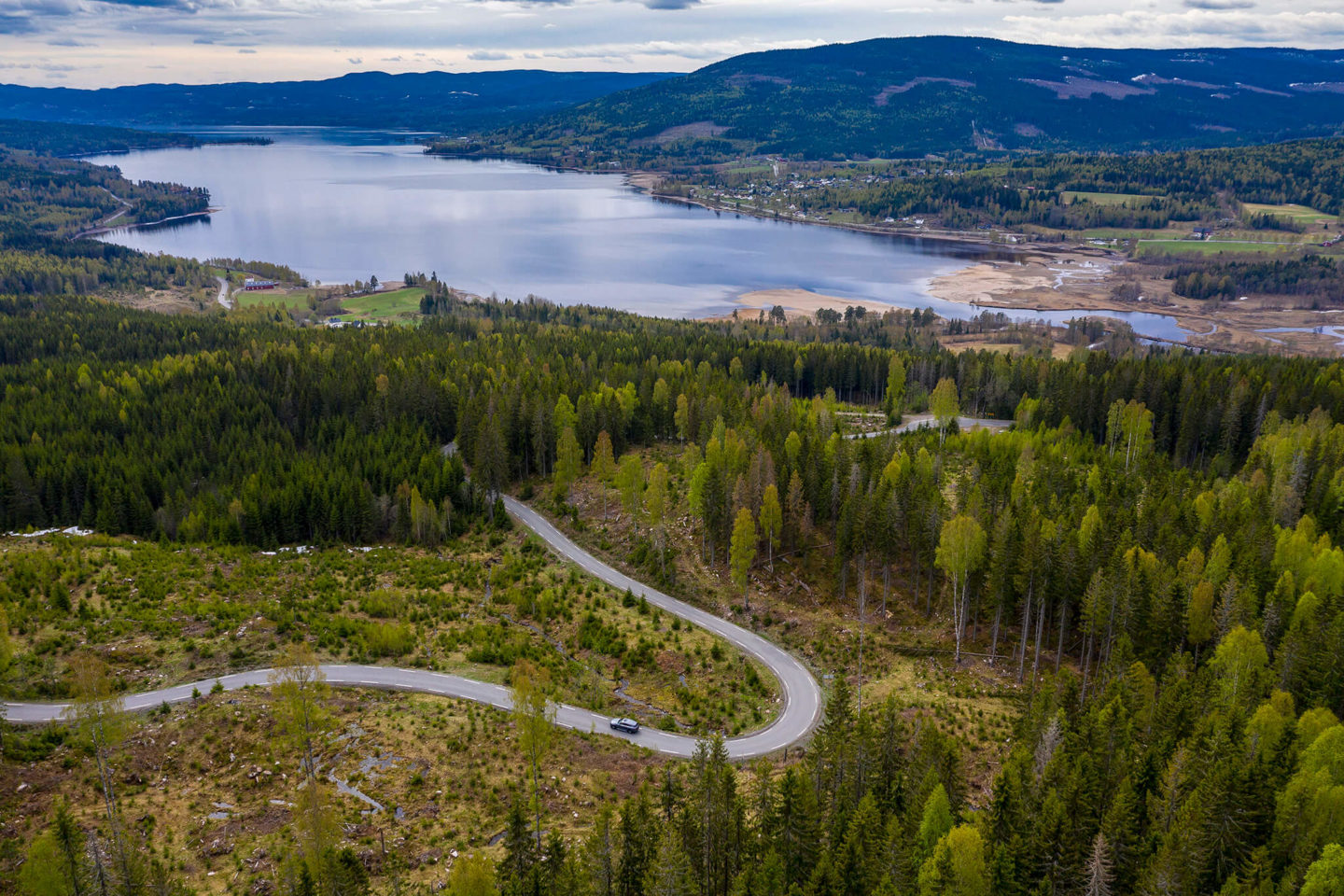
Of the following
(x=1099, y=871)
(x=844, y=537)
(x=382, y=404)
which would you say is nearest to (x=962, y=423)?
(x=844, y=537)

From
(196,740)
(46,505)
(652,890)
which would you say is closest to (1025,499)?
(652,890)

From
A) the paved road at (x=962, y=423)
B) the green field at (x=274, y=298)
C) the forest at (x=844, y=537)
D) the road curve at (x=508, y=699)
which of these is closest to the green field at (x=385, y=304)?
the green field at (x=274, y=298)

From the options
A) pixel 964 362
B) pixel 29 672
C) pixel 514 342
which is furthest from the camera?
pixel 514 342

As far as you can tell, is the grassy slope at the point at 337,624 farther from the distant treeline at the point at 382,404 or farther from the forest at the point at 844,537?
the distant treeline at the point at 382,404

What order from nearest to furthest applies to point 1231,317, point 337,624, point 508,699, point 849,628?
point 508,699 < point 337,624 < point 849,628 < point 1231,317

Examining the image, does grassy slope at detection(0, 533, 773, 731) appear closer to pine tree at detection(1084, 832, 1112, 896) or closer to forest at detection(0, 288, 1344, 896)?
forest at detection(0, 288, 1344, 896)

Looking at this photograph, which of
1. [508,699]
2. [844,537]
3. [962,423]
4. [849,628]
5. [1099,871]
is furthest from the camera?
[962,423]

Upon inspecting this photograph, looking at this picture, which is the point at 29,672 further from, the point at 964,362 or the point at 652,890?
the point at 964,362

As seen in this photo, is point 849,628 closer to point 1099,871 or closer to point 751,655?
point 751,655
